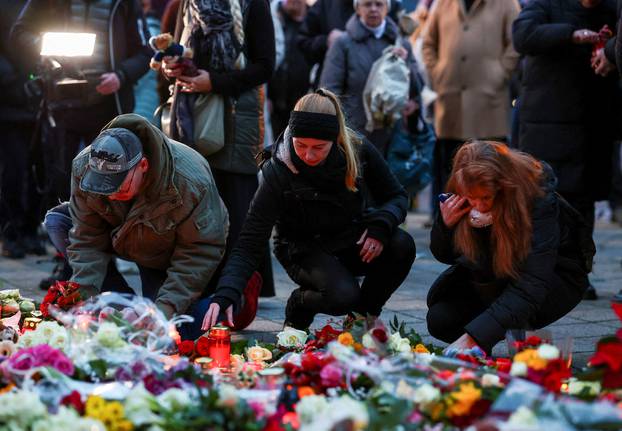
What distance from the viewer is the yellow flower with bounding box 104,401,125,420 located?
2973 mm

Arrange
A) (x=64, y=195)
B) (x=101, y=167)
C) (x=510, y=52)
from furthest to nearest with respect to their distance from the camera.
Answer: (x=510, y=52) < (x=64, y=195) < (x=101, y=167)

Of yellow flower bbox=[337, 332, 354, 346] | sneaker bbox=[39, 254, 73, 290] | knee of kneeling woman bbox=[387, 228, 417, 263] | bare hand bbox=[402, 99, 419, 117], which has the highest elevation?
yellow flower bbox=[337, 332, 354, 346]

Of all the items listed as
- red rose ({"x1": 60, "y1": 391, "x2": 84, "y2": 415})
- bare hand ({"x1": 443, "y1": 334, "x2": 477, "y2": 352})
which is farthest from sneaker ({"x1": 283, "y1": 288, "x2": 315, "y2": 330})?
red rose ({"x1": 60, "y1": 391, "x2": 84, "y2": 415})

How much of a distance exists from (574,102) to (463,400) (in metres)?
3.42

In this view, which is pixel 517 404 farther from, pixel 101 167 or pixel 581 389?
pixel 101 167

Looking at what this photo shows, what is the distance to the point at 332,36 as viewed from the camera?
24.6 feet

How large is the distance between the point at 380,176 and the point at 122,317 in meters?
1.57

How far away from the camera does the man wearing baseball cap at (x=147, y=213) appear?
4242 mm

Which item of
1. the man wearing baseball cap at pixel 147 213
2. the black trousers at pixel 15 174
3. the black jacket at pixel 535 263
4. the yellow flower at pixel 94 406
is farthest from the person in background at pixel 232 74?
the yellow flower at pixel 94 406

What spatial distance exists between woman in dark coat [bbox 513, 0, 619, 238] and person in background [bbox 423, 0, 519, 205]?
1.49 meters

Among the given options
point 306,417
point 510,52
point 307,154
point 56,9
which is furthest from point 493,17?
point 306,417

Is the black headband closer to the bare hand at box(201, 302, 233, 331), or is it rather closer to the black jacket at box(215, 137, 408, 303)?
the black jacket at box(215, 137, 408, 303)

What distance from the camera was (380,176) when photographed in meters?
4.94

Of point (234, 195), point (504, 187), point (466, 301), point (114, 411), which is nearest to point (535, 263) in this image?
point (504, 187)
